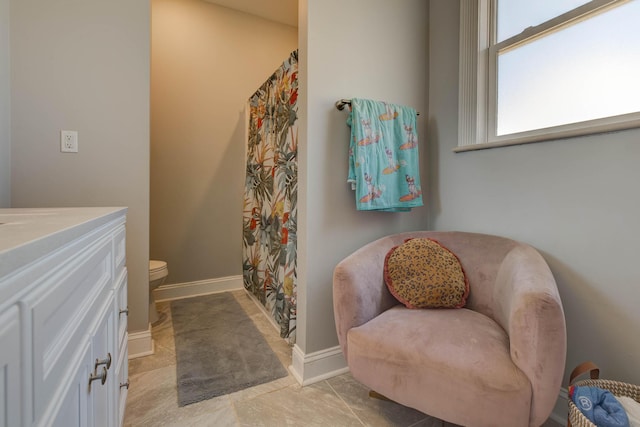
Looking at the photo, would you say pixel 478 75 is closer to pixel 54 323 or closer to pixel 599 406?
pixel 599 406

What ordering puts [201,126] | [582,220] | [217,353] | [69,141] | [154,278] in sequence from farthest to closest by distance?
[201,126], [154,278], [217,353], [69,141], [582,220]

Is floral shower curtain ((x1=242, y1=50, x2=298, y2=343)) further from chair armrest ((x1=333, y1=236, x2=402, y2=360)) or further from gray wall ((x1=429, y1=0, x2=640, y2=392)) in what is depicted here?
gray wall ((x1=429, y1=0, x2=640, y2=392))

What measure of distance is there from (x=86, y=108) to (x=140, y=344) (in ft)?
4.54

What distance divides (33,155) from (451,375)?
6.98 ft

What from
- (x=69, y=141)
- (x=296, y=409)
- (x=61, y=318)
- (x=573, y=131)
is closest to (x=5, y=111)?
(x=69, y=141)

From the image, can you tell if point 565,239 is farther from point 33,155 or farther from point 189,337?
point 33,155

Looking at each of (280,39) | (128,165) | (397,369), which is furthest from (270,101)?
(397,369)

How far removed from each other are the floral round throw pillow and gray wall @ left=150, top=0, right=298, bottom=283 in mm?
1969

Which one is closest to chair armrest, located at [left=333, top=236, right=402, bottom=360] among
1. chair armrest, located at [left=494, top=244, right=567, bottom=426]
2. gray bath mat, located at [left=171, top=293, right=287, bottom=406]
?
chair armrest, located at [left=494, top=244, right=567, bottom=426]

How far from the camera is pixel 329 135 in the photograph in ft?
5.07

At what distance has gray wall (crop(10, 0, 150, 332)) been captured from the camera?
1424 mm

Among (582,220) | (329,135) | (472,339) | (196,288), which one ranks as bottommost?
(196,288)

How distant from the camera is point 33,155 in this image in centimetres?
144

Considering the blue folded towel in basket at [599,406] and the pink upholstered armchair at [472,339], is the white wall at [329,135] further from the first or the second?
the blue folded towel in basket at [599,406]
